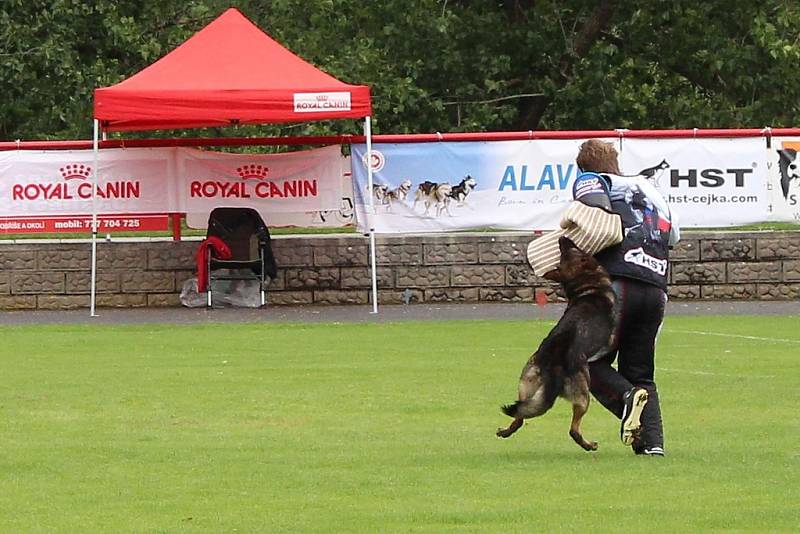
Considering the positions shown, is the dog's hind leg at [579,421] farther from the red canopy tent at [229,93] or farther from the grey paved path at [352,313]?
the red canopy tent at [229,93]

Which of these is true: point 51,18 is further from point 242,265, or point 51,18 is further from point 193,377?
point 193,377

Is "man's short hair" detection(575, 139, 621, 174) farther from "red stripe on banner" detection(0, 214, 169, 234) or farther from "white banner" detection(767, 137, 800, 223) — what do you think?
"red stripe on banner" detection(0, 214, 169, 234)

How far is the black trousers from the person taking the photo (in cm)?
921

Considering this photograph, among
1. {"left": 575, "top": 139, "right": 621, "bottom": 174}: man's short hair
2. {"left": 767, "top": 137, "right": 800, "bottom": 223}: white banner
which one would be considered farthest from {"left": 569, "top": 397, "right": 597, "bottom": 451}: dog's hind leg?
{"left": 767, "top": 137, "right": 800, "bottom": 223}: white banner

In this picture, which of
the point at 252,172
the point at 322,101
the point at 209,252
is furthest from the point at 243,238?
the point at 322,101

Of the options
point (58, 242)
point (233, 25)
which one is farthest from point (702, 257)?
point (58, 242)

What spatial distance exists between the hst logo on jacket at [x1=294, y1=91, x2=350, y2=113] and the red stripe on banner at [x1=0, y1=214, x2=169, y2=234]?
2.68 m

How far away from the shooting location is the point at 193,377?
13.9 metres

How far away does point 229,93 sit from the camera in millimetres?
19781

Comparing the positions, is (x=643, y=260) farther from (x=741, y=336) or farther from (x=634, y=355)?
(x=741, y=336)

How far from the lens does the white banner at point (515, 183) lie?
2111cm

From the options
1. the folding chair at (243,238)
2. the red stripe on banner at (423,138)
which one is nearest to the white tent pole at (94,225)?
the red stripe on banner at (423,138)

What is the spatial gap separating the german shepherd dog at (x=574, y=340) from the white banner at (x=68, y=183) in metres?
12.5

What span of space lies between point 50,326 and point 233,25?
4528mm
